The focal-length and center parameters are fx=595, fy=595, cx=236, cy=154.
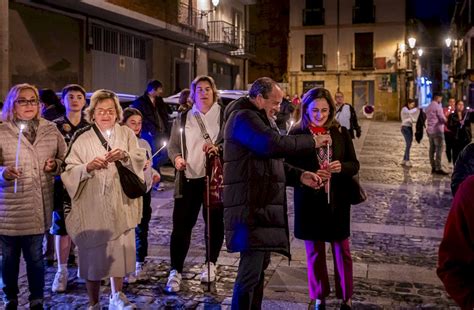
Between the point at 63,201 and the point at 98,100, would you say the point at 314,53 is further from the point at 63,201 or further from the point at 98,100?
the point at 98,100

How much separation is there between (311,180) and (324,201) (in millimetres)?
374

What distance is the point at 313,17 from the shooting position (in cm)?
4703

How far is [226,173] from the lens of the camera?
445 centimetres

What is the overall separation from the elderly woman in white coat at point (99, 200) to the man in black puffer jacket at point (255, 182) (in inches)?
36.1

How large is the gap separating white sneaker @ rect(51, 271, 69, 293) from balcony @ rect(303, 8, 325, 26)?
43.5m

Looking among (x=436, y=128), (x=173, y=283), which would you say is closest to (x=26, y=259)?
(x=173, y=283)

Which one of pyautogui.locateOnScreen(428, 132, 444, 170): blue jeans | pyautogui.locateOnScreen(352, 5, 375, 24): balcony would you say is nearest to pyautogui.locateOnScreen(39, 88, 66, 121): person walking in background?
pyautogui.locateOnScreen(428, 132, 444, 170): blue jeans

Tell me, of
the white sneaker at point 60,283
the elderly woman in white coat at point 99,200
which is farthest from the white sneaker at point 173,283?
the white sneaker at point 60,283

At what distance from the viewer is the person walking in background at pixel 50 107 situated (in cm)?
722

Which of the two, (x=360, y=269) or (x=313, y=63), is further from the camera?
(x=313, y=63)

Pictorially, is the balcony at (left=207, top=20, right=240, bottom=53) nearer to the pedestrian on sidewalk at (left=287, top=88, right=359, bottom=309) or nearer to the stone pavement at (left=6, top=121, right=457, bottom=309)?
the stone pavement at (left=6, top=121, right=457, bottom=309)

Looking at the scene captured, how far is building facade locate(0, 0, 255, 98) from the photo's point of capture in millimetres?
15742

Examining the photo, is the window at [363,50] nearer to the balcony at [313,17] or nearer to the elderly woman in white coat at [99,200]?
the balcony at [313,17]

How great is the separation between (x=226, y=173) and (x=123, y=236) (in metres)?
1.07
